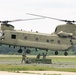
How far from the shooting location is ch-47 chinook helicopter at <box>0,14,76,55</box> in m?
53.9

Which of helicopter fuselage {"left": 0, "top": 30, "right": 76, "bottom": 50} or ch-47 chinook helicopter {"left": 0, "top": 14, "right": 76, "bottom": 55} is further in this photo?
ch-47 chinook helicopter {"left": 0, "top": 14, "right": 76, "bottom": 55}

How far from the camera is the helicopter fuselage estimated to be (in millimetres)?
53469

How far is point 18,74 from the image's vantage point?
1287 inches

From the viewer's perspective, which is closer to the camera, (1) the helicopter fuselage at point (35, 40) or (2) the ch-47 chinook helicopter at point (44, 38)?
(1) the helicopter fuselage at point (35, 40)

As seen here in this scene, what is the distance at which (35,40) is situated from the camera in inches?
2191

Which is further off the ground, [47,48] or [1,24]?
[1,24]

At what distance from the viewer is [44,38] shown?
184 feet

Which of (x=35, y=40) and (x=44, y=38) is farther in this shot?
(x=44, y=38)

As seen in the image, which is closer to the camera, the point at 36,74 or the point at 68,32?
the point at 36,74

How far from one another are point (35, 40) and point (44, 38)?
1427 mm

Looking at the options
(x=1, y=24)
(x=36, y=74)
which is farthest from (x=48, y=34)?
(x=36, y=74)

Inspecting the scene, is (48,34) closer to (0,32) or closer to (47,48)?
(47,48)

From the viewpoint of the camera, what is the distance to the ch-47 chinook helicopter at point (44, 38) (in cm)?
5394

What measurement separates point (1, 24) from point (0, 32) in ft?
5.97
